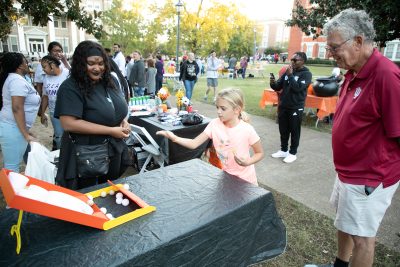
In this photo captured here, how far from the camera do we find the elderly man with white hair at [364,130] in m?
1.57

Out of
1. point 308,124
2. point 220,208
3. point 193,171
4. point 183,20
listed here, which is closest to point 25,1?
point 193,171

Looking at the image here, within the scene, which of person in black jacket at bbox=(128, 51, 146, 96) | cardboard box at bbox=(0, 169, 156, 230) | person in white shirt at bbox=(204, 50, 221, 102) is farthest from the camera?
person in white shirt at bbox=(204, 50, 221, 102)

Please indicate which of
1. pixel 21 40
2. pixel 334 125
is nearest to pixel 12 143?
pixel 334 125

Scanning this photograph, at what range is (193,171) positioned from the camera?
7.22 feet

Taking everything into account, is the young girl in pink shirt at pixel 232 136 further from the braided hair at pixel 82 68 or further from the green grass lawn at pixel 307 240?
the green grass lawn at pixel 307 240

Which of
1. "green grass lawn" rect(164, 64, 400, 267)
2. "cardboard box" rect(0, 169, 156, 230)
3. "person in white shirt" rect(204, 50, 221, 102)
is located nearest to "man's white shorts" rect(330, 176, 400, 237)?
"green grass lawn" rect(164, 64, 400, 267)

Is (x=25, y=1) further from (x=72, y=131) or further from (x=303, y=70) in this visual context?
(x=303, y=70)

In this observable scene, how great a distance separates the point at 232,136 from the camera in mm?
2361

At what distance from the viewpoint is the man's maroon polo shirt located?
1.54m

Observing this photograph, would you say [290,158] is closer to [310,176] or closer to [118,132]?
[310,176]

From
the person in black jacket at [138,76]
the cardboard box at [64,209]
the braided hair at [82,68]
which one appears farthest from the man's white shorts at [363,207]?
the person in black jacket at [138,76]

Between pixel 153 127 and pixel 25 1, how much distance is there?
90.4 inches

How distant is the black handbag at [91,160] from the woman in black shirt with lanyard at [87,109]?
5 centimetres

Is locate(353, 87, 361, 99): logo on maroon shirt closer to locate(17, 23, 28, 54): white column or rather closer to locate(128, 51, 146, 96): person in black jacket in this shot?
locate(128, 51, 146, 96): person in black jacket
